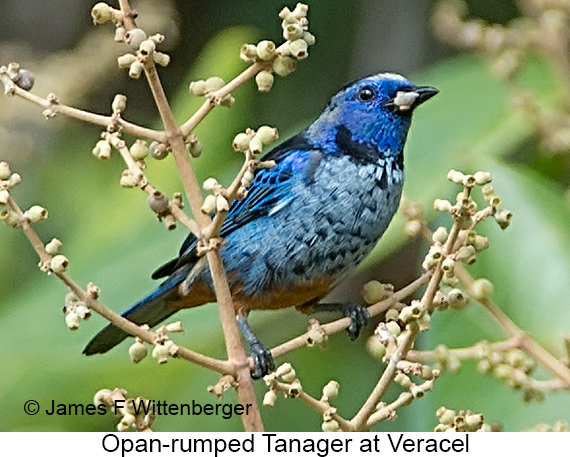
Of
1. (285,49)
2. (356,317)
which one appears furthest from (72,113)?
(356,317)

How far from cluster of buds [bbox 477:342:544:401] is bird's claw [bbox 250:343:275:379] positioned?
47 centimetres

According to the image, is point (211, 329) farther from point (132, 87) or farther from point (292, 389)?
point (132, 87)

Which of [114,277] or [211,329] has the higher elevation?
[114,277]

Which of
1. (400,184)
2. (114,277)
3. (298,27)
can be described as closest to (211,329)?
(114,277)

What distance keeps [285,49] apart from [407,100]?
1032mm

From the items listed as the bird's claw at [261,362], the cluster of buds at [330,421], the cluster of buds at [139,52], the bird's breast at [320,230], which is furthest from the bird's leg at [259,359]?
the cluster of buds at [139,52]

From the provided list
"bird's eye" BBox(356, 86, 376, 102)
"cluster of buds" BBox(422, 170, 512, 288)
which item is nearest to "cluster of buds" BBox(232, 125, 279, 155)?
"cluster of buds" BBox(422, 170, 512, 288)

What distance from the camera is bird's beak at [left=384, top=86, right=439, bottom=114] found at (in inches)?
103

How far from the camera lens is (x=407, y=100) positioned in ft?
8.86

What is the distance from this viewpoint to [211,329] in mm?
2859

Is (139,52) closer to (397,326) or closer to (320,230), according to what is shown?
Answer: (397,326)

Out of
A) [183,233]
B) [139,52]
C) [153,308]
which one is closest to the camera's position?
[139,52]

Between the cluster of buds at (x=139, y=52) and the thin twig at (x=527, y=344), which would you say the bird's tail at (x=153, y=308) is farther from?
the cluster of buds at (x=139, y=52)
